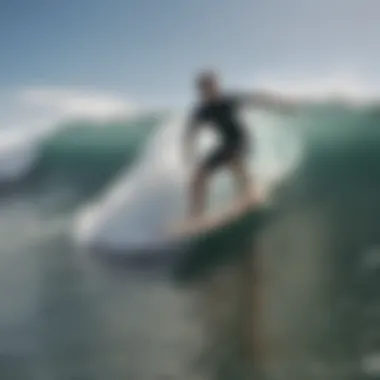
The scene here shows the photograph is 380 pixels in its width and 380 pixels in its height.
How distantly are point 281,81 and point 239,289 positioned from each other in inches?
18.1

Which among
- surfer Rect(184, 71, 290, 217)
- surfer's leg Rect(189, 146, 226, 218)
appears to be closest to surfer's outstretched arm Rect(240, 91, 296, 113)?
surfer Rect(184, 71, 290, 217)

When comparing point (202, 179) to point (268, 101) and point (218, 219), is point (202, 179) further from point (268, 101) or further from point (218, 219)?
point (268, 101)

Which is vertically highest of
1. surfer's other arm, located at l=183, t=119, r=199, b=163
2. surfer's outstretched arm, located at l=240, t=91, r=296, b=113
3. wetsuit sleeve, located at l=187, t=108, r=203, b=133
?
surfer's outstretched arm, located at l=240, t=91, r=296, b=113

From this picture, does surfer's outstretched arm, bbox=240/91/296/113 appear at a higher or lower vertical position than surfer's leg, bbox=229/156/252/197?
higher

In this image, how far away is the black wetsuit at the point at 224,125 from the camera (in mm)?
1416

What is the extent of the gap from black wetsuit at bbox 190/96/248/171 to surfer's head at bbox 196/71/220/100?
0.06 ft

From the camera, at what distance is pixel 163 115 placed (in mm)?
1441

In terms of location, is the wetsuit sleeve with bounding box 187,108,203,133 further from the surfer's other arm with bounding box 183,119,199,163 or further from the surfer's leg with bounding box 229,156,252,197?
the surfer's leg with bounding box 229,156,252,197

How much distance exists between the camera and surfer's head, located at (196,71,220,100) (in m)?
1.44

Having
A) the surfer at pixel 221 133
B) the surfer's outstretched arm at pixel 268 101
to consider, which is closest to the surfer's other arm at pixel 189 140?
the surfer at pixel 221 133

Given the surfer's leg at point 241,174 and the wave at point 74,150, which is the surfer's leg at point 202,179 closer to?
the surfer's leg at point 241,174

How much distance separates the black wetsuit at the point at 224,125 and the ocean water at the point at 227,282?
2.1 inches

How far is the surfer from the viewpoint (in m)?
1.41

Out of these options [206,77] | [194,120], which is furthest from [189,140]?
[206,77]
